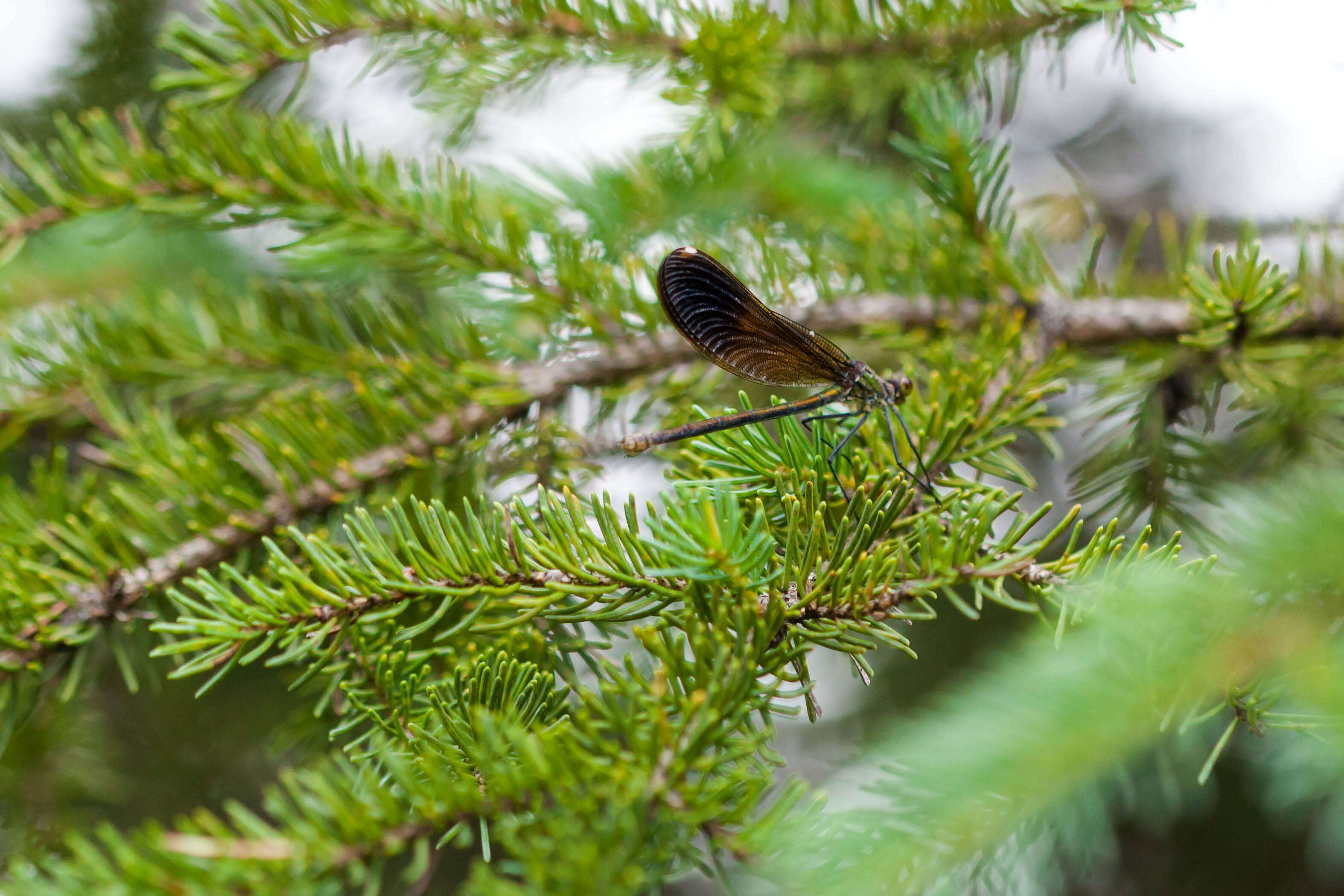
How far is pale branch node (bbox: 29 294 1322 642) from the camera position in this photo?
840 millimetres

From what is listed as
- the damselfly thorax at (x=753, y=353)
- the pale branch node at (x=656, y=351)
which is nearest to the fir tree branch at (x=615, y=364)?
the pale branch node at (x=656, y=351)

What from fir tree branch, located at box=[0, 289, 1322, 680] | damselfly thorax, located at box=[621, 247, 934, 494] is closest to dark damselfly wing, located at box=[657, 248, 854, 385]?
damselfly thorax, located at box=[621, 247, 934, 494]

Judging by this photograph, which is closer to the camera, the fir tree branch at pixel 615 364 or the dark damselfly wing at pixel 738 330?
the dark damselfly wing at pixel 738 330

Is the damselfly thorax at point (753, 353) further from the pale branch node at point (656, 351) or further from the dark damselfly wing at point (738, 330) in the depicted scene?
the pale branch node at point (656, 351)

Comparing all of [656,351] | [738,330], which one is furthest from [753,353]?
[656,351]

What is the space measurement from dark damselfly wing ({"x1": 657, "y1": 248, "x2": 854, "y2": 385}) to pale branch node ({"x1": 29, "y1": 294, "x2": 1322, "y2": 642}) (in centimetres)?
20

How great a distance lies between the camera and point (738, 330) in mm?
740

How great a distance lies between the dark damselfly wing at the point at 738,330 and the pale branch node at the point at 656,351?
A: 20cm

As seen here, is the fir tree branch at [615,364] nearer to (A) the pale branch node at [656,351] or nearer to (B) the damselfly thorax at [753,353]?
(A) the pale branch node at [656,351]

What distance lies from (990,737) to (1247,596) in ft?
0.59

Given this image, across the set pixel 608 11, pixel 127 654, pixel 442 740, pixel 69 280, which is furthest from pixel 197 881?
pixel 69 280

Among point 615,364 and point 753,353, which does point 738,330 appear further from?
point 615,364

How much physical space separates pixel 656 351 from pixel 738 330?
232 millimetres

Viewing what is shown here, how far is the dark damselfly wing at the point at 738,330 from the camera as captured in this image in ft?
2.27
